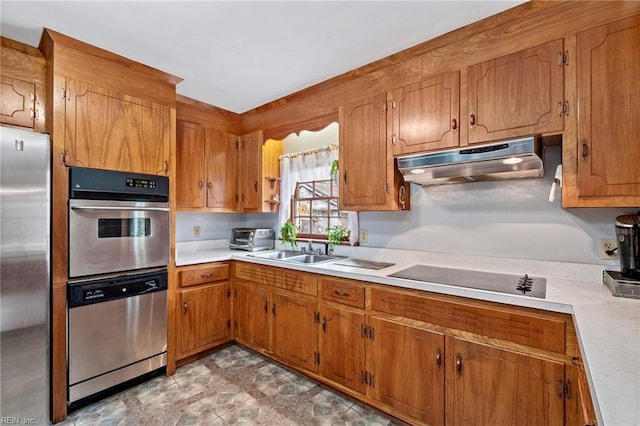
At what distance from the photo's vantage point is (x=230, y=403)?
6.87 feet

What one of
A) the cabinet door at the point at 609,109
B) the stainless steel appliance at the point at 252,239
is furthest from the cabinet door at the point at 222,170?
the cabinet door at the point at 609,109

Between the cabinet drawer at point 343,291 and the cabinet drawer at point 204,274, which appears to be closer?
the cabinet drawer at point 343,291

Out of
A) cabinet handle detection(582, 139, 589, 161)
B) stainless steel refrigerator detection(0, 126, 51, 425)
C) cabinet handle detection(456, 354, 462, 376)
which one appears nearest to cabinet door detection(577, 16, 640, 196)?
cabinet handle detection(582, 139, 589, 161)

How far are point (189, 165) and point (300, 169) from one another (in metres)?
1.13

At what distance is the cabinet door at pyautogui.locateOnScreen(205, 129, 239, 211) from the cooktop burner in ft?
6.90

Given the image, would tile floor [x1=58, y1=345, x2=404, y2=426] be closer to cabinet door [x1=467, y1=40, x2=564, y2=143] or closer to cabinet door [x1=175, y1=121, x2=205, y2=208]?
cabinet door [x1=175, y1=121, x2=205, y2=208]

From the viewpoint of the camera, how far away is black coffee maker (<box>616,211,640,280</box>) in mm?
1434

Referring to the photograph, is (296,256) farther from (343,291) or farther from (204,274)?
(343,291)

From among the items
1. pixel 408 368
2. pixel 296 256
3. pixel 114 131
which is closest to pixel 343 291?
pixel 408 368

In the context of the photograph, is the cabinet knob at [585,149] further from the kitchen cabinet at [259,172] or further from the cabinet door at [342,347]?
the kitchen cabinet at [259,172]

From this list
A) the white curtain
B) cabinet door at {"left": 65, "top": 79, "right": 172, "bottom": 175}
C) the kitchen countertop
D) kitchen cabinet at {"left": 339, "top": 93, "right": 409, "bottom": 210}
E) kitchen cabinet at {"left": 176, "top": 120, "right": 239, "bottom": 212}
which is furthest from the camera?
the white curtain

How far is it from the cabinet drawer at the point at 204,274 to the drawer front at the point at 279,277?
0.12 m

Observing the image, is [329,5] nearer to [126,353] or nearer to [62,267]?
[62,267]

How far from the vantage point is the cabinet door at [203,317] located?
2.60 metres
